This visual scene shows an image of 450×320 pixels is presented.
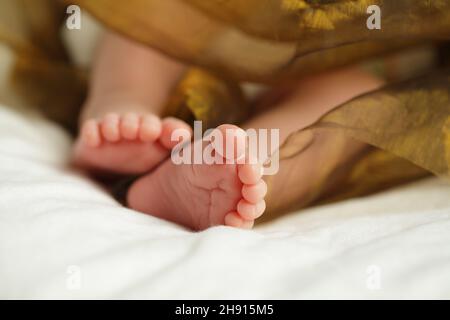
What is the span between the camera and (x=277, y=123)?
0.63 meters

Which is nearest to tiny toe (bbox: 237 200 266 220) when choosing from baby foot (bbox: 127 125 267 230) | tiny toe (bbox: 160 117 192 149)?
baby foot (bbox: 127 125 267 230)

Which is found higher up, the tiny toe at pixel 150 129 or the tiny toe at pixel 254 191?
the tiny toe at pixel 150 129

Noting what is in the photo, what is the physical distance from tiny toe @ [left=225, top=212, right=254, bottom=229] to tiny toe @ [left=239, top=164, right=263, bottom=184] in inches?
1.7

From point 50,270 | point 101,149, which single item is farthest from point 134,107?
point 50,270

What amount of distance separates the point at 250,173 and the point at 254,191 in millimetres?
18

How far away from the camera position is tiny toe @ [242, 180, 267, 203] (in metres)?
0.47

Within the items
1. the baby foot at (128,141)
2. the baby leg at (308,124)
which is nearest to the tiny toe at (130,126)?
the baby foot at (128,141)

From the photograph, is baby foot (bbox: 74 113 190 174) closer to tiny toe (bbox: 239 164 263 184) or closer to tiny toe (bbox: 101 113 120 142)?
tiny toe (bbox: 101 113 120 142)

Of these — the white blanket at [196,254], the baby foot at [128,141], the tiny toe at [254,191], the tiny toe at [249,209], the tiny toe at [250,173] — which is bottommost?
the white blanket at [196,254]

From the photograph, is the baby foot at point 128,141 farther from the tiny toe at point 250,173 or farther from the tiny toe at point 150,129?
the tiny toe at point 250,173

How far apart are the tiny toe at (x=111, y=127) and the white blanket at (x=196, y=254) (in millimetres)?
74

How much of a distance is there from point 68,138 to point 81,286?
44 centimetres

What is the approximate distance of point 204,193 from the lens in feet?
1.70

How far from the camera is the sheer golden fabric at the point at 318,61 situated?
56cm
